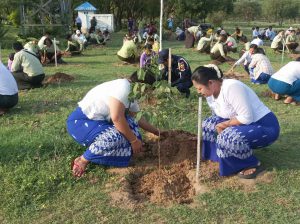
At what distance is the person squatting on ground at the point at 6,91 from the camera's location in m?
6.47

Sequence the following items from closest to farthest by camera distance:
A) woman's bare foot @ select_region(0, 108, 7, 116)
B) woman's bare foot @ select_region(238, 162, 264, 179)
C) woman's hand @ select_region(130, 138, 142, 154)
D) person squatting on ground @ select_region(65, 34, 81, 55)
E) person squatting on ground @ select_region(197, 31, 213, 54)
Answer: woman's bare foot @ select_region(238, 162, 264, 179) < woman's hand @ select_region(130, 138, 142, 154) < woman's bare foot @ select_region(0, 108, 7, 116) < person squatting on ground @ select_region(65, 34, 81, 55) < person squatting on ground @ select_region(197, 31, 213, 54)

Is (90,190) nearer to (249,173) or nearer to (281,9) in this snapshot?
(249,173)

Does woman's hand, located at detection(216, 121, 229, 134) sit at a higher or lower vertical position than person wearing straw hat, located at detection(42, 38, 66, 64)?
higher

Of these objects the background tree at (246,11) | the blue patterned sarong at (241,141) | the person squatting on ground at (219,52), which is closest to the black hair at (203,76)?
the blue patterned sarong at (241,141)

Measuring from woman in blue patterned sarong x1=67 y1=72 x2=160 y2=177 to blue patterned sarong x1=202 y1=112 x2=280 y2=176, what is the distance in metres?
0.88

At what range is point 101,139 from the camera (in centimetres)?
411

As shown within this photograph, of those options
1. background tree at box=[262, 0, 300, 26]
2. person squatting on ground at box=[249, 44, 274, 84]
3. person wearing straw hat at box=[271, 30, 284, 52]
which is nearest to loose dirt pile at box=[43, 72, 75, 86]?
Result: person squatting on ground at box=[249, 44, 274, 84]

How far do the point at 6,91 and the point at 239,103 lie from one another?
13.7 feet

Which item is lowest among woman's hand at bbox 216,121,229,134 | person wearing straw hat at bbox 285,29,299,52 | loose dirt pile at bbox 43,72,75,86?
loose dirt pile at bbox 43,72,75,86

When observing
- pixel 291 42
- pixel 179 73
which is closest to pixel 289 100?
pixel 179 73

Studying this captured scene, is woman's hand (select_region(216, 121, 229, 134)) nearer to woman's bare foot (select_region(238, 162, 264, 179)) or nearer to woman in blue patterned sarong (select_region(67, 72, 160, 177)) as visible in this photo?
woman's bare foot (select_region(238, 162, 264, 179))

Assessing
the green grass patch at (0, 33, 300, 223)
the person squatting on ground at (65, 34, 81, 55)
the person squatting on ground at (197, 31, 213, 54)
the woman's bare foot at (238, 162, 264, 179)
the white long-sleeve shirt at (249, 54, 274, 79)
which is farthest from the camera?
the person squatting on ground at (197, 31, 213, 54)

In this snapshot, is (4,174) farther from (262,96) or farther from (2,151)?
(262,96)

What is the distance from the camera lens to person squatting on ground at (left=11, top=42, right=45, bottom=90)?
27.8 feet
